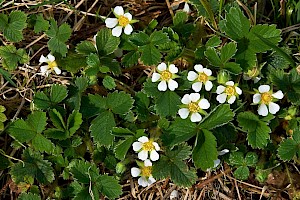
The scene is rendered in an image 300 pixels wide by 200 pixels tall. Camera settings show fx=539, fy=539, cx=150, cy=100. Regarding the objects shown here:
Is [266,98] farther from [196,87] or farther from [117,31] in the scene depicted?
[117,31]

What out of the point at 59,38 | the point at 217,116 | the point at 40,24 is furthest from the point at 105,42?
the point at 217,116

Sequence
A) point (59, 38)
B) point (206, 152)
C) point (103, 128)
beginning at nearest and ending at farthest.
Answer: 1. point (206, 152)
2. point (103, 128)
3. point (59, 38)

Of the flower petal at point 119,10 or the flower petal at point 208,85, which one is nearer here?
the flower petal at point 208,85

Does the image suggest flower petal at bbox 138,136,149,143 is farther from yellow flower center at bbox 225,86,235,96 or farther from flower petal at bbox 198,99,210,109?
yellow flower center at bbox 225,86,235,96

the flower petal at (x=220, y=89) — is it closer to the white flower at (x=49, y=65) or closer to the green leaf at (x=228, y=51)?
the green leaf at (x=228, y=51)

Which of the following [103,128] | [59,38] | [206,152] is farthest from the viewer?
[59,38]

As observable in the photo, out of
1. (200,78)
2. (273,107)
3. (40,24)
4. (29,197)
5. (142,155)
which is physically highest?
(40,24)

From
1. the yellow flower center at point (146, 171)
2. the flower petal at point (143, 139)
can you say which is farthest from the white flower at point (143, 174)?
the flower petal at point (143, 139)

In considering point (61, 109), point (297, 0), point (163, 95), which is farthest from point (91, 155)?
point (297, 0)
